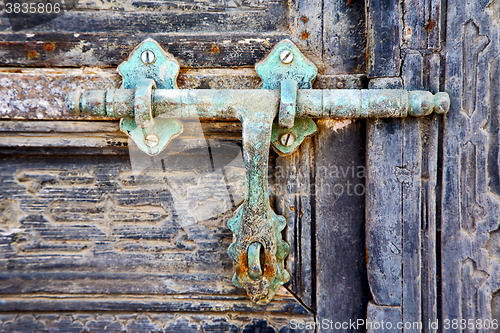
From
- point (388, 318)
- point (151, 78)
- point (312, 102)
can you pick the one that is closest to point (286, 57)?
point (312, 102)

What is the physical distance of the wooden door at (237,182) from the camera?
0.62 metres

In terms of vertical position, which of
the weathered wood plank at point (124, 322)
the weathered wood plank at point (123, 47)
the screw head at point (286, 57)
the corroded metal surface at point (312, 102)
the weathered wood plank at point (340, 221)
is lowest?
the weathered wood plank at point (124, 322)

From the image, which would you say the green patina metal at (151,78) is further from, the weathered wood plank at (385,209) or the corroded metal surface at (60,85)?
the weathered wood plank at (385,209)

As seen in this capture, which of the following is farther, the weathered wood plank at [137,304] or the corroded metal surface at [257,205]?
the weathered wood plank at [137,304]

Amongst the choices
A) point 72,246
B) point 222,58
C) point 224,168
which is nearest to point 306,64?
point 222,58

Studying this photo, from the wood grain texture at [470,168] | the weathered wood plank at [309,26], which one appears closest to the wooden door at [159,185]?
the weathered wood plank at [309,26]

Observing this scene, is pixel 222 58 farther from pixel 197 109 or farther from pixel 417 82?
pixel 417 82

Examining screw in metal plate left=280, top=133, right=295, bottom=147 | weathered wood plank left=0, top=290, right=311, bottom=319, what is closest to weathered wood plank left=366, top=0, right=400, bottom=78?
screw in metal plate left=280, top=133, right=295, bottom=147

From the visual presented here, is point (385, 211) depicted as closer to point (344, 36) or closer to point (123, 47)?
point (344, 36)

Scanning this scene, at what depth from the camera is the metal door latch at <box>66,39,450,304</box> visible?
568 mm

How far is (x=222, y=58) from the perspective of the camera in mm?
668

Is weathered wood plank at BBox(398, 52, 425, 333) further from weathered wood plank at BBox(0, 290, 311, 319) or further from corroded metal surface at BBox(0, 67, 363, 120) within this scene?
weathered wood plank at BBox(0, 290, 311, 319)

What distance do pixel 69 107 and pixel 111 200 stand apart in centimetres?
25

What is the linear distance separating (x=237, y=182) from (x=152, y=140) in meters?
0.22
